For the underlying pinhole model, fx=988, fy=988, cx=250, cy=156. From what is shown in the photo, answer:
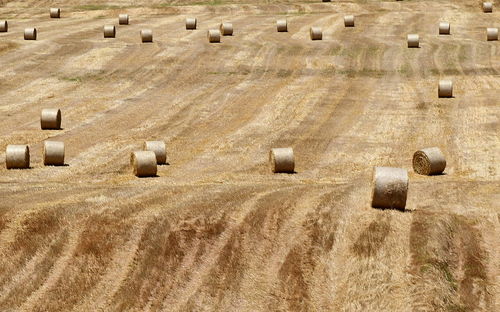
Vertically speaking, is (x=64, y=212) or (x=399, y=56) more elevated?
(x=64, y=212)

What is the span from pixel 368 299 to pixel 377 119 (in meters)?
17.9

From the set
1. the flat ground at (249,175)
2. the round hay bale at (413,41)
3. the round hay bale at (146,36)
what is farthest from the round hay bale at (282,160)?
the round hay bale at (146,36)

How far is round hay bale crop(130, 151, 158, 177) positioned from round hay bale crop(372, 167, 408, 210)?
21.6 feet

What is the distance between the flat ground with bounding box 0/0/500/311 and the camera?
736 inches

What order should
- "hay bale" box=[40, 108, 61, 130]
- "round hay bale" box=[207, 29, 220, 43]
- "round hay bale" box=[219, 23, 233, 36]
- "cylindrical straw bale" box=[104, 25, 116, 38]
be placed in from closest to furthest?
"hay bale" box=[40, 108, 61, 130], "round hay bale" box=[207, 29, 220, 43], "cylindrical straw bale" box=[104, 25, 116, 38], "round hay bale" box=[219, 23, 233, 36]

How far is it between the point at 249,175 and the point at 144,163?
2957 mm

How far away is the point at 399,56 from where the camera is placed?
160 ft

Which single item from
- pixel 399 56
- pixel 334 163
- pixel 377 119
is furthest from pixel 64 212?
pixel 399 56

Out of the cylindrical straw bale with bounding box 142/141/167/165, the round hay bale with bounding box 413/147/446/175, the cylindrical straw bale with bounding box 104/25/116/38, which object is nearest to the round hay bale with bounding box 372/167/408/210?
the round hay bale with bounding box 413/147/446/175

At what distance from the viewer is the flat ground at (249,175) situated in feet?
61.3

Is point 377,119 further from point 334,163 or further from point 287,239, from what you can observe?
point 287,239

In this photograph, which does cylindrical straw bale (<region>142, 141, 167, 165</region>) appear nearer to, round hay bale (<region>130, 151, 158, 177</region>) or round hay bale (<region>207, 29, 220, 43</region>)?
round hay bale (<region>130, 151, 158, 177</region>)

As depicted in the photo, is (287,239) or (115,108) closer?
(287,239)

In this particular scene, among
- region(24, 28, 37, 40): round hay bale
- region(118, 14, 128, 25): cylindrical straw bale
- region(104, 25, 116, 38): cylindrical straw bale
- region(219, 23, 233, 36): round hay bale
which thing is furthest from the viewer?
region(118, 14, 128, 25): cylindrical straw bale
